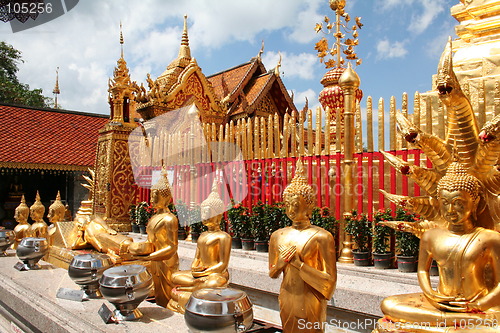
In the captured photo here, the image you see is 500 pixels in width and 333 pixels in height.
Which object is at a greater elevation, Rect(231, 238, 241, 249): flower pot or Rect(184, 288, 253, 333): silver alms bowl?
Rect(184, 288, 253, 333): silver alms bowl

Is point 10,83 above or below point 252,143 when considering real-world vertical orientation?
above

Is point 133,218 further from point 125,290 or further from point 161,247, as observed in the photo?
point 125,290

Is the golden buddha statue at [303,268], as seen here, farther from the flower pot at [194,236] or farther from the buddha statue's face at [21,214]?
the buddha statue's face at [21,214]

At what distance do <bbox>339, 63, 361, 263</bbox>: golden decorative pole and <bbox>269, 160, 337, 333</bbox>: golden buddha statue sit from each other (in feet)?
8.59

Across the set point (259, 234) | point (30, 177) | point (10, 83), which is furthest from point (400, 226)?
point (10, 83)

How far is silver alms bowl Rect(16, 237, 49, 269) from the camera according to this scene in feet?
15.1

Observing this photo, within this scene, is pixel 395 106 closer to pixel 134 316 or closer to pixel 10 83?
pixel 134 316

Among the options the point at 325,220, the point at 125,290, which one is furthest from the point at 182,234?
the point at 125,290

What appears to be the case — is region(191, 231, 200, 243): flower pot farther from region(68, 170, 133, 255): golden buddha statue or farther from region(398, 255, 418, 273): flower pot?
region(398, 255, 418, 273): flower pot

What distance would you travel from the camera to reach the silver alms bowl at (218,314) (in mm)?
2203

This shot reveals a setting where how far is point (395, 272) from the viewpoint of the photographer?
454cm

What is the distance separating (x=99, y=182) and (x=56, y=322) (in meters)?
6.61

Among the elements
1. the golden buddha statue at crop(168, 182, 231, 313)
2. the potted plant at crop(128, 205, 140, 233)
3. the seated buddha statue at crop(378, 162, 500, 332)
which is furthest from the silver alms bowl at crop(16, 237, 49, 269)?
the potted plant at crop(128, 205, 140, 233)

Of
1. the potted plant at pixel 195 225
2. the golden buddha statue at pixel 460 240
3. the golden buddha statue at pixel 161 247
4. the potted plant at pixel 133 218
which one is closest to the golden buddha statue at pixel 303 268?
the golden buddha statue at pixel 460 240
